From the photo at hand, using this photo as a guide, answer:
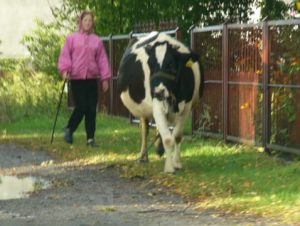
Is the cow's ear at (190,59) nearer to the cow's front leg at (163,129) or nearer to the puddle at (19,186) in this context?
the cow's front leg at (163,129)

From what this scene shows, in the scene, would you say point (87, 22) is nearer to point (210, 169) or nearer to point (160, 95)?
point (160, 95)

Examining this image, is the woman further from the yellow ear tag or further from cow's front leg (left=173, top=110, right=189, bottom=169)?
the yellow ear tag

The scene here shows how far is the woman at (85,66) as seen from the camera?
50.1 ft

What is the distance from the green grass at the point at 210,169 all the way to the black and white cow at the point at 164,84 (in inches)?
22.0

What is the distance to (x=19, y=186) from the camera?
38.4ft

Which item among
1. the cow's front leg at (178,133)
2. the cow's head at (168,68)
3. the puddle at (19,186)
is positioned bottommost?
the puddle at (19,186)

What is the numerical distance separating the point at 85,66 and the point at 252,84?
Answer: 272cm

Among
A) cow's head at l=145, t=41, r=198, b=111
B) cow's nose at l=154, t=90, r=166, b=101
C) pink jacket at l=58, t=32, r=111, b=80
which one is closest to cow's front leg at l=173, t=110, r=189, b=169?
cow's head at l=145, t=41, r=198, b=111

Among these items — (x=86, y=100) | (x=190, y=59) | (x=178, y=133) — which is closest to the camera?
(x=190, y=59)

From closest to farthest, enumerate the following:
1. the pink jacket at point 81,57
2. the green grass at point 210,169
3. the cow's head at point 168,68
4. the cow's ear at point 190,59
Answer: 1. the green grass at point 210,169
2. the cow's head at point 168,68
3. the cow's ear at point 190,59
4. the pink jacket at point 81,57

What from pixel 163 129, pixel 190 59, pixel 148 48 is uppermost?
pixel 148 48

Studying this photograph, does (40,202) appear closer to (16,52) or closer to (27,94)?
(27,94)

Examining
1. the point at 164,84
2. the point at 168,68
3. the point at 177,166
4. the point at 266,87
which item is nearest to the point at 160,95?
the point at 164,84

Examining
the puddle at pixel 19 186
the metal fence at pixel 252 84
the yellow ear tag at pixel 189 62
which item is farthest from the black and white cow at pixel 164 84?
the puddle at pixel 19 186
